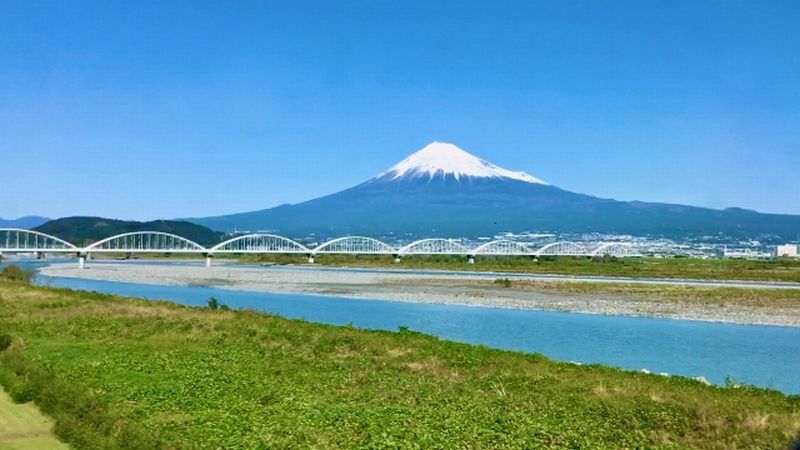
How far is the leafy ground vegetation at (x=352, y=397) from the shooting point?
7.60m

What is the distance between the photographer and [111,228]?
14362 cm

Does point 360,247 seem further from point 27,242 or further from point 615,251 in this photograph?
point 27,242

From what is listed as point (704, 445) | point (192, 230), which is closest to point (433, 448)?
point (704, 445)

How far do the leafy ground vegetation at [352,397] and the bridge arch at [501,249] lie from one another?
80699 mm

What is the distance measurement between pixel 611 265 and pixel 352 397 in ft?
219

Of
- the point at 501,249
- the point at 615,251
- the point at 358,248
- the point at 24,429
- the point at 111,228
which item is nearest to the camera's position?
the point at 24,429

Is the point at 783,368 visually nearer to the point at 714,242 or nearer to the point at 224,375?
the point at 224,375

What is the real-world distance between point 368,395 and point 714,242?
193m

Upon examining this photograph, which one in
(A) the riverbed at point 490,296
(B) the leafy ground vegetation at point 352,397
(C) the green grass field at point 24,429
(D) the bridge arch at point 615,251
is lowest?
(A) the riverbed at point 490,296

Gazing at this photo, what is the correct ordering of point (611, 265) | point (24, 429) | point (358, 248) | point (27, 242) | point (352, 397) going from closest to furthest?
1. point (24, 429)
2. point (352, 397)
3. point (611, 265)
4. point (27, 242)
5. point (358, 248)

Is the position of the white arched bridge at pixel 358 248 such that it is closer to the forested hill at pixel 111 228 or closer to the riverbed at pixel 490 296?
the forested hill at pixel 111 228

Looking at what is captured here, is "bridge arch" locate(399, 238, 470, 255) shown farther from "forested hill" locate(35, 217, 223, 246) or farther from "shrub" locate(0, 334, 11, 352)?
"shrub" locate(0, 334, 11, 352)

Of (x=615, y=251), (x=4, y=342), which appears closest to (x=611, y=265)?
(x=615, y=251)

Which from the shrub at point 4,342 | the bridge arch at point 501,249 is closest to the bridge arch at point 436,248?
the bridge arch at point 501,249
